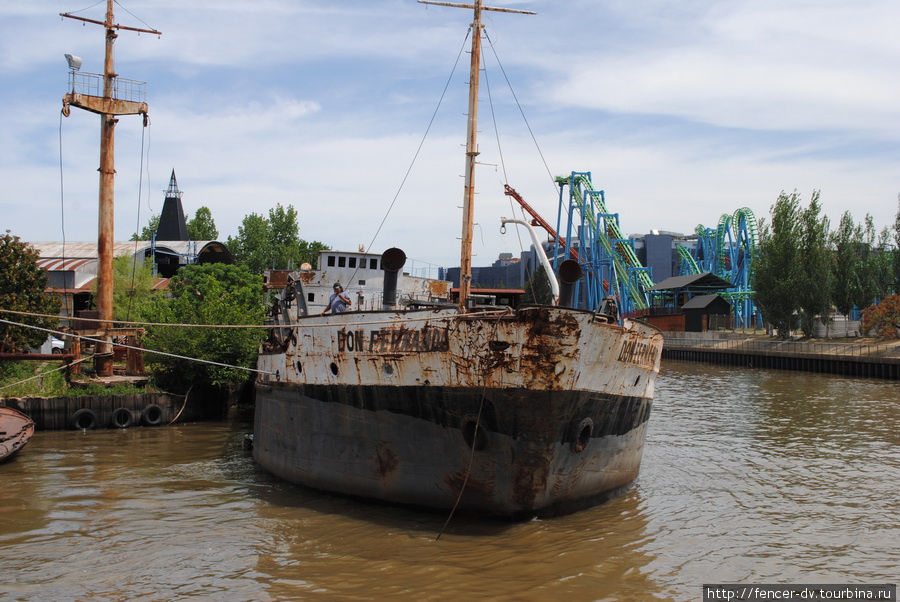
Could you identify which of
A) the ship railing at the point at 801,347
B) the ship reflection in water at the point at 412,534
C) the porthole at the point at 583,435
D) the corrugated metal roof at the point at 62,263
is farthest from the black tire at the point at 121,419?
the ship railing at the point at 801,347

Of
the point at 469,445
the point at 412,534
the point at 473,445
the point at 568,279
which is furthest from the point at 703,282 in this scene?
the point at 412,534

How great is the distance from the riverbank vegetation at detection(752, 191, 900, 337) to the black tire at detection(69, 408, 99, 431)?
48745 millimetres

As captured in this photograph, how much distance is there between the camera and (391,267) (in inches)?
553

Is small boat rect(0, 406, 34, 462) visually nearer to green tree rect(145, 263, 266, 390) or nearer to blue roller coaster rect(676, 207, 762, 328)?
green tree rect(145, 263, 266, 390)

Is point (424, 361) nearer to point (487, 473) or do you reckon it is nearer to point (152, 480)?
point (487, 473)

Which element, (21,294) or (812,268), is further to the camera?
(812,268)

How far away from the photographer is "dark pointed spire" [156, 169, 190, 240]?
2908 inches

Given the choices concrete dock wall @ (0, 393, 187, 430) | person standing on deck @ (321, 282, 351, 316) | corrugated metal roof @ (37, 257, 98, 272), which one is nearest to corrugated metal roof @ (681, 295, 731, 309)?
corrugated metal roof @ (37, 257, 98, 272)

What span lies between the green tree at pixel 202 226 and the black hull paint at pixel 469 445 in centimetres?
7090

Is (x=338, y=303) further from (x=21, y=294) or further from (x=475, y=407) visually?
(x=21, y=294)

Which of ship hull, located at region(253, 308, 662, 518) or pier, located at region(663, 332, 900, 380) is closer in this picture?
ship hull, located at region(253, 308, 662, 518)

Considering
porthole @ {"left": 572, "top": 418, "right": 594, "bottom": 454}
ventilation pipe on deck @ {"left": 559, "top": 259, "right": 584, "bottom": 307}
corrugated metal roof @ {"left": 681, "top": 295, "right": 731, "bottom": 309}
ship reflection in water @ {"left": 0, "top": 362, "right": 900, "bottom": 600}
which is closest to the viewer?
ship reflection in water @ {"left": 0, "top": 362, "right": 900, "bottom": 600}

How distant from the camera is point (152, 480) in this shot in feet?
51.0

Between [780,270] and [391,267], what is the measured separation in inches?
1967
